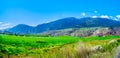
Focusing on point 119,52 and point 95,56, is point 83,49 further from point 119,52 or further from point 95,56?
point 119,52

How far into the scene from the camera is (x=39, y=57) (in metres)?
17.4

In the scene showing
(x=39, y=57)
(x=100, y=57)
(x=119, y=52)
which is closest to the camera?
(x=119, y=52)

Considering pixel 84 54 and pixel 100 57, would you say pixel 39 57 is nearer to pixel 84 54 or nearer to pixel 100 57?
pixel 84 54

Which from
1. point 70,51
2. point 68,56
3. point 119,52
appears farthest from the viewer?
point 70,51

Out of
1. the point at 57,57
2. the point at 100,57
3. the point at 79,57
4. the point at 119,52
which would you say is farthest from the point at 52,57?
the point at 119,52

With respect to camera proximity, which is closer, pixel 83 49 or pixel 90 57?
pixel 90 57

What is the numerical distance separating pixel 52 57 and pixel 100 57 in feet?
8.78

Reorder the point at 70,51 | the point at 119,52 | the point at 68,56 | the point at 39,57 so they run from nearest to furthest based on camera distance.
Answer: the point at 119,52
the point at 68,56
the point at 70,51
the point at 39,57

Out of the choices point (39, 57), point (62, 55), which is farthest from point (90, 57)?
point (39, 57)

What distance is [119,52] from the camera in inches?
427

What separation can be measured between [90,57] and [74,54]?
97 cm

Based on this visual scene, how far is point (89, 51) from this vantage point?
16.2 m

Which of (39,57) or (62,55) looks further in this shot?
(39,57)

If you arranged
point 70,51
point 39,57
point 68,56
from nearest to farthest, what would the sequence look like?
point 68,56
point 70,51
point 39,57
